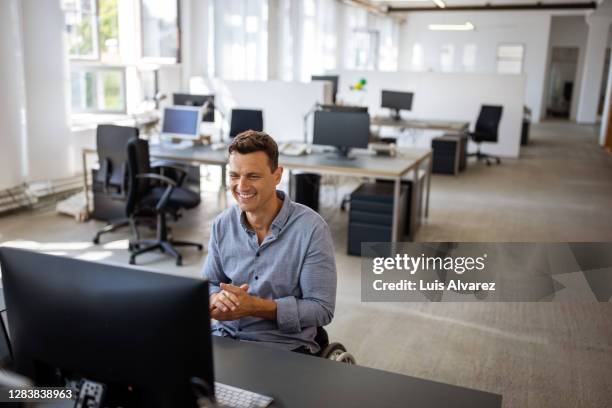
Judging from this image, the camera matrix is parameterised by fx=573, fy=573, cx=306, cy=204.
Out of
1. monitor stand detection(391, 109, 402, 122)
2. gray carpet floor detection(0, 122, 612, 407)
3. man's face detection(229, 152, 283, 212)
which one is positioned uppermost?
man's face detection(229, 152, 283, 212)

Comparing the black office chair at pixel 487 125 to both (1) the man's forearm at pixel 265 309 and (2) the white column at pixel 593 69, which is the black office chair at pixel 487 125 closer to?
(1) the man's forearm at pixel 265 309

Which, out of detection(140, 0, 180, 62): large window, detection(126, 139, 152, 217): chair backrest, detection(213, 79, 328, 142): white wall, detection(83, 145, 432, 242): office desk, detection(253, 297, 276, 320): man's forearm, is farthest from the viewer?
detection(213, 79, 328, 142): white wall

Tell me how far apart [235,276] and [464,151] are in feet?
25.6

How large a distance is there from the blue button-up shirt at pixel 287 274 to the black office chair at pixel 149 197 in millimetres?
2565

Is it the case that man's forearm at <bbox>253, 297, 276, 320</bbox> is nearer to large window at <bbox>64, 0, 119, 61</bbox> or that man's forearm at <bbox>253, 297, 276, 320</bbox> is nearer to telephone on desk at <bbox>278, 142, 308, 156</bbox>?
telephone on desk at <bbox>278, 142, 308, 156</bbox>

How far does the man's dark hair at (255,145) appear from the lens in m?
1.69

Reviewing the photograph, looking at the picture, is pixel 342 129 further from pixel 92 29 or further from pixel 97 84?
pixel 97 84

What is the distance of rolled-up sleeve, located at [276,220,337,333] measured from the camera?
1695mm

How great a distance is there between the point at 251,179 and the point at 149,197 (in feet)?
9.52

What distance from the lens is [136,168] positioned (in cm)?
424

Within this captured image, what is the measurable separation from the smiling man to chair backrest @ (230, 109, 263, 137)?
439cm

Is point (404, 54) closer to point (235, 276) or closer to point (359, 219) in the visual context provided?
point (359, 219)

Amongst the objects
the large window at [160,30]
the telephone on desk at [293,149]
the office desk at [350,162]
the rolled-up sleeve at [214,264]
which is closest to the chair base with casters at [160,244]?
the office desk at [350,162]

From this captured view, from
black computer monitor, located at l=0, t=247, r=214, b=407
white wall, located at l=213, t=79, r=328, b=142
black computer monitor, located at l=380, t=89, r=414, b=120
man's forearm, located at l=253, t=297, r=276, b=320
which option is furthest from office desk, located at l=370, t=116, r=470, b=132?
black computer monitor, located at l=0, t=247, r=214, b=407
